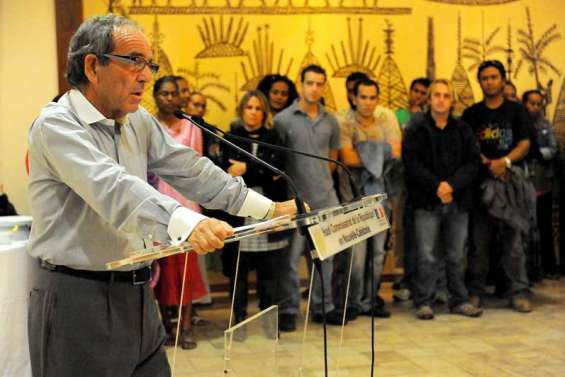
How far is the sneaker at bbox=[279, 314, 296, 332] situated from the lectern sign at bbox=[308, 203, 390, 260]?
8.14 feet

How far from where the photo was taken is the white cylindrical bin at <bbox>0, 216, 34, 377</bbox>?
83.5 inches

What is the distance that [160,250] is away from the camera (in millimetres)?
1711

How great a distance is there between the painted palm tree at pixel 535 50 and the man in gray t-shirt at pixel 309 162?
237 cm

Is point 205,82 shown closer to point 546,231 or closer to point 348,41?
point 348,41

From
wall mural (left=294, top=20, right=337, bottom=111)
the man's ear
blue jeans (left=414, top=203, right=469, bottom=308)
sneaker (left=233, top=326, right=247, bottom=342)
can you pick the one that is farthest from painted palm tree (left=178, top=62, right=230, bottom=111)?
the man's ear

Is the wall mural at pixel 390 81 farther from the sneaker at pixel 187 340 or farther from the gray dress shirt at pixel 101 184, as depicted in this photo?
the gray dress shirt at pixel 101 184

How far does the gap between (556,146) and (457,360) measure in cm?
253

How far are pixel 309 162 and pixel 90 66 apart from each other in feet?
9.73

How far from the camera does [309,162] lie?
490 centimetres

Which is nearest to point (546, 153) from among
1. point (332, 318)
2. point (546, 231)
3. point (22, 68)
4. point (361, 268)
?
point (546, 231)

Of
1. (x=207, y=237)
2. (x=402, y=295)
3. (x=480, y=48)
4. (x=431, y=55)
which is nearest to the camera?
(x=207, y=237)

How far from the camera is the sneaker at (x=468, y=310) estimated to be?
202 inches

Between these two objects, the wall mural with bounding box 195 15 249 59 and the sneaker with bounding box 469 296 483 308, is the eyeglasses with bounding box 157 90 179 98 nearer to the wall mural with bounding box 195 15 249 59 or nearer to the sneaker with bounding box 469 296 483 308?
the wall mural with bounding box 195 15 249 59

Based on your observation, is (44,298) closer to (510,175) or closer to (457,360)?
(457,360)
